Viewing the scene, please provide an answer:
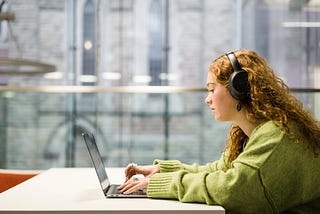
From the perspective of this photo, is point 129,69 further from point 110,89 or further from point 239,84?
point 239,84

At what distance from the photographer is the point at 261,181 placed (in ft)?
4.53

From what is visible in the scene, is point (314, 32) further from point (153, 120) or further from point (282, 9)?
point (153, 120)

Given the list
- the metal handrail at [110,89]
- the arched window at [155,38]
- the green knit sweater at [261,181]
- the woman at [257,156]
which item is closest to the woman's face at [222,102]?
the woman at [257,156]

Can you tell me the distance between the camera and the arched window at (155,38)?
14.9 ft

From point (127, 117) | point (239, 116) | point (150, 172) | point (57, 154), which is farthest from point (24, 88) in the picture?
point (239, 116)

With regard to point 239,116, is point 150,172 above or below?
below

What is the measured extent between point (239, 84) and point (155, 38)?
3103mm

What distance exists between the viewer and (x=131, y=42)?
4.55 metres

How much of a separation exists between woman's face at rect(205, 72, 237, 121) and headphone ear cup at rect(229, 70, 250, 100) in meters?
0.03

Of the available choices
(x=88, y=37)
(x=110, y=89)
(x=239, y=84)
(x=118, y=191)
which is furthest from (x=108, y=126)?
(x=239, y=84)

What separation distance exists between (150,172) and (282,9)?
310 cm

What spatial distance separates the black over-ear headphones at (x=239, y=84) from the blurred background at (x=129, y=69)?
277 centimetres

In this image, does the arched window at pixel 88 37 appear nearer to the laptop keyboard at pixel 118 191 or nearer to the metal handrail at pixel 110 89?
the metal handrail at pixel 110 89

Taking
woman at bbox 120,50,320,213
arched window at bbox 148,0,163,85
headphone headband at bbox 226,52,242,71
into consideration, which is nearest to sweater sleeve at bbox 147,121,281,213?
woman at bbox 120,50,320,213
